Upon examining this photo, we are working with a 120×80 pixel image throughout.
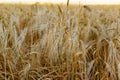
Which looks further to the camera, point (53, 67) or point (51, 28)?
point (51, 28)

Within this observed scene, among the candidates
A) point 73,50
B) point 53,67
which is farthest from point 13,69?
point 73,50

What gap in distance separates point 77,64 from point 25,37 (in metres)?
0.46

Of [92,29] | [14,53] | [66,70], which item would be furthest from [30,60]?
[92,29]

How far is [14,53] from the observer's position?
5.26 ft

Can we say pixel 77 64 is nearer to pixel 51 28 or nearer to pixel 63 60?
pixel 63 60

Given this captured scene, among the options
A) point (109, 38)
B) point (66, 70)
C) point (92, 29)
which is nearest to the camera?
point (66, 70)

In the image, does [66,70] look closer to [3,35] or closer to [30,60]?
[30,60]

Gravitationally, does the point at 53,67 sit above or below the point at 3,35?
below

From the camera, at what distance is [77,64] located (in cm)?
152

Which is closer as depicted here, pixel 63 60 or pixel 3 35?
pixel 63 60

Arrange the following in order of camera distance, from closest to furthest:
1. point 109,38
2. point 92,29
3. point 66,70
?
1. point 66,70
2. point 109,38
3. point 92,29

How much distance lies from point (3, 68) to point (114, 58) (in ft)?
1.84

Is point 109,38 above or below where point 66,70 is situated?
above

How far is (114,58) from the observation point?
1.53 metres
